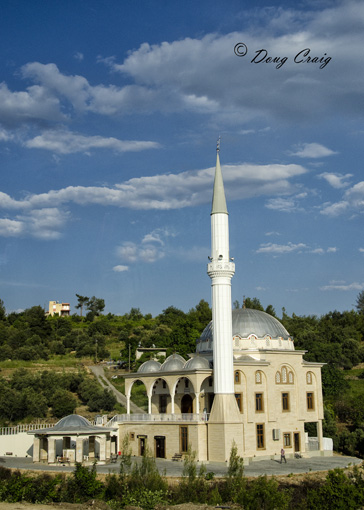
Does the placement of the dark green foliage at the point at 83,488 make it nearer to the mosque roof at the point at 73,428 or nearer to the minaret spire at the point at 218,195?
the mosque roof at the point at 73,428

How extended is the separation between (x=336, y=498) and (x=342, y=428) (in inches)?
994

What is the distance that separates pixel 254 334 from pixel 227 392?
631 cm

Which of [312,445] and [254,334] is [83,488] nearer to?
[254,334]

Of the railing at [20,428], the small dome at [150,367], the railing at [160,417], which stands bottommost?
the railing at [20,428]

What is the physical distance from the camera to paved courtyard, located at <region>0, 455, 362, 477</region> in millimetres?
28000

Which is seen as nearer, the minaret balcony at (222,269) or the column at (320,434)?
the minaret balcony at (222,269)

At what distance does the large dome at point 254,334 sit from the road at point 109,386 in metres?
13.1

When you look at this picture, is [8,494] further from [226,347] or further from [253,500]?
[226,347]

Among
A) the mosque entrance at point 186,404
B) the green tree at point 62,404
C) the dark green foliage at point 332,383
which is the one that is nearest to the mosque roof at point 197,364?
the mosque entrance at point 186,404

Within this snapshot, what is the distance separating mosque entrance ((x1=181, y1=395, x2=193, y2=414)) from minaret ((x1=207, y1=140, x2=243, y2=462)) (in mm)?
5188

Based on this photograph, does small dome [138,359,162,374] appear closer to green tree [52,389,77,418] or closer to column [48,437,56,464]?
column [48,437,56,464]

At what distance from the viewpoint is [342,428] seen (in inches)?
→ 1731

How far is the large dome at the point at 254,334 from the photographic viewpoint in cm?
3750

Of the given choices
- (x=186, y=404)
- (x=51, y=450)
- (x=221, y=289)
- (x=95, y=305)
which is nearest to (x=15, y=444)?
(x=51, y=450)
